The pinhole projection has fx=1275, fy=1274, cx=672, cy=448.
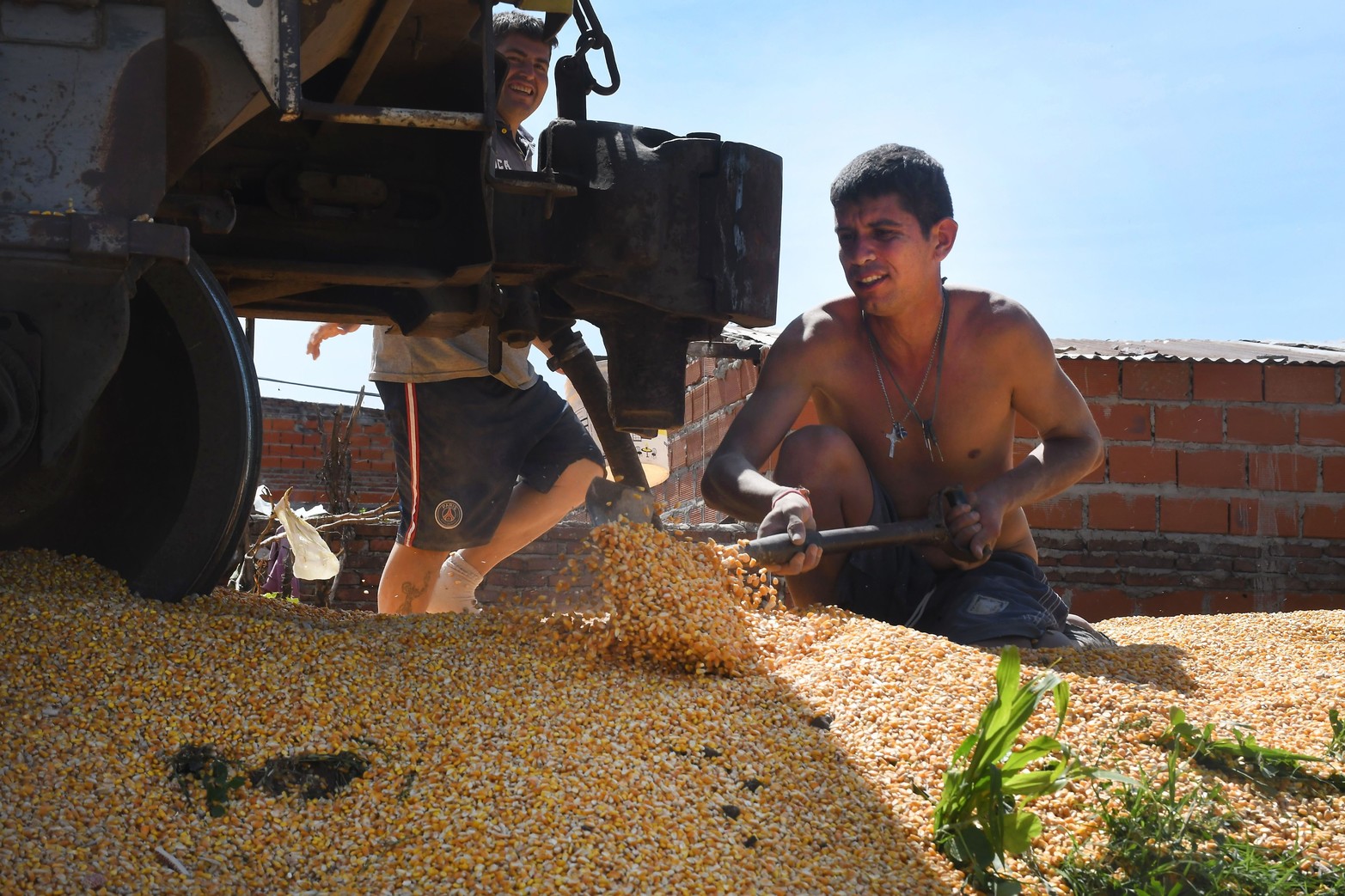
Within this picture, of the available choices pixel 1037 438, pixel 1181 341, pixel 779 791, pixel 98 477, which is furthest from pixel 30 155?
pixel 1181 341

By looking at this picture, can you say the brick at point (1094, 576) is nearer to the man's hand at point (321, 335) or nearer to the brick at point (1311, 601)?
the brick at point (1311, 601)

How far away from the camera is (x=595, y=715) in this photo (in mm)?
2061

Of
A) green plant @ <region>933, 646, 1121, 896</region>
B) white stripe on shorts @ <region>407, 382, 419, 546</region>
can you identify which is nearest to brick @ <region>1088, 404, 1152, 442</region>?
white stripe on shorts @ <region>407, 382, 419, 546</region>

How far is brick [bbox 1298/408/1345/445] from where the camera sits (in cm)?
496

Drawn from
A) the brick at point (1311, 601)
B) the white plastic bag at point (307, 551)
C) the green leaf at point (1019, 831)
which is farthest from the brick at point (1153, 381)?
the green leaf at point (1019, 831)

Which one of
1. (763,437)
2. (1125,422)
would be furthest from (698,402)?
(763,437)

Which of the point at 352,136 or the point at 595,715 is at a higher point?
the point at 352,136

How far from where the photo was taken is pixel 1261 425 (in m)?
4.93

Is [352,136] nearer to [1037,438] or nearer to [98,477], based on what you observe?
[98,477]

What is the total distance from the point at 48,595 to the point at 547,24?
1.72m

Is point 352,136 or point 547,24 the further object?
point 547,24

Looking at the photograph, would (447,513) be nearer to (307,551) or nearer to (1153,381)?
(307,551)

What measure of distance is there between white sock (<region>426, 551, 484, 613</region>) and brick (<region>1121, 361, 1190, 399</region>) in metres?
2.59

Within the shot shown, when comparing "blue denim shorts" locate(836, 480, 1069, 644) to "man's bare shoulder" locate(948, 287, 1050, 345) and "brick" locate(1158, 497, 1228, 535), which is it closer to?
"man's bare shoulder" locate(948, 287, 1050, 345)
